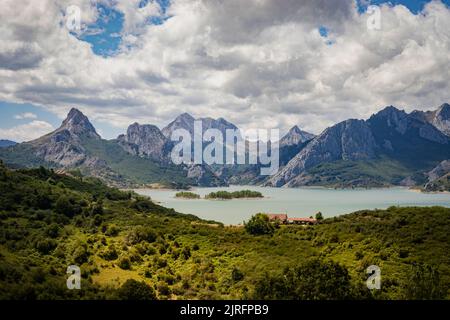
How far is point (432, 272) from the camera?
136 feet

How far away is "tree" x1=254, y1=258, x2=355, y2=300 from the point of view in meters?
38.9

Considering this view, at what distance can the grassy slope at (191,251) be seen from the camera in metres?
45.8

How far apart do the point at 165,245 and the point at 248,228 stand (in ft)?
63.1

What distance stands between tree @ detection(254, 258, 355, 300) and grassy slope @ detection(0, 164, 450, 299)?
4453 mm

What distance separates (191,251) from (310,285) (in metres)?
29.5

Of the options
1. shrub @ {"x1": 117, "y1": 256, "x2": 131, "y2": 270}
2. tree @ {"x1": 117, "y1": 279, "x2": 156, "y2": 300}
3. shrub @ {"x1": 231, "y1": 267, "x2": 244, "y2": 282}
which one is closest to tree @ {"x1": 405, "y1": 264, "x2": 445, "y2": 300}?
shrub @ {"x1": 231, "y1": 267, "x2": 244, "y2": 282}

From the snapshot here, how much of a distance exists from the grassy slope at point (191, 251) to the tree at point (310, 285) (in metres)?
→ 4.45

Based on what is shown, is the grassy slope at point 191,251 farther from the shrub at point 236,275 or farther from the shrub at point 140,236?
the shrub at point 140,236

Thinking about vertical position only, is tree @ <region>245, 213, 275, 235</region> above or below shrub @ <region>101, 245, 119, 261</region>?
above

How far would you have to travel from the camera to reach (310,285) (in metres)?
39.9

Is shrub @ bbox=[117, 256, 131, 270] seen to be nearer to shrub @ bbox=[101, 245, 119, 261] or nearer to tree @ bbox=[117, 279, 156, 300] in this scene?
shrub @ bbox=[101, 245, 119, 261]

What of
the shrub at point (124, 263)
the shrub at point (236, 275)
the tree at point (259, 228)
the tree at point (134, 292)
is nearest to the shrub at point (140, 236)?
the shrub at point (124, 263)
